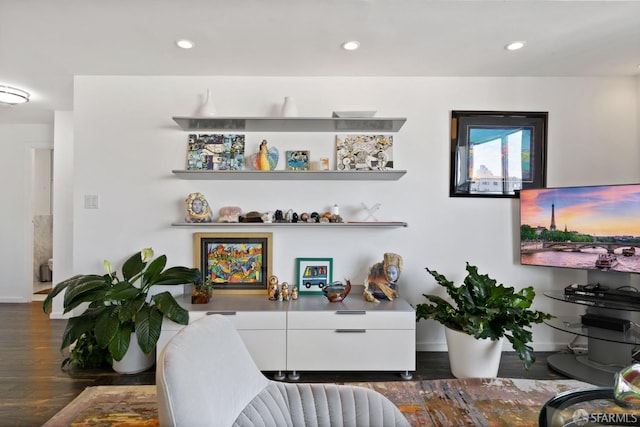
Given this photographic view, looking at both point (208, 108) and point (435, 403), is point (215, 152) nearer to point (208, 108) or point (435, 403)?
point (208, 108)

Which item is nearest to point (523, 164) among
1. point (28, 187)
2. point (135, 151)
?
point (135, 151)

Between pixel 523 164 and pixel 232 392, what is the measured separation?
2.82m

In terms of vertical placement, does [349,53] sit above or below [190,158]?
above

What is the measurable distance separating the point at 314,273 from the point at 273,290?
39cm

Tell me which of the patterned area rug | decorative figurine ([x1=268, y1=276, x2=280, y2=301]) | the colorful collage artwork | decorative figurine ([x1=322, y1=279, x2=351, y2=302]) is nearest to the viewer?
the patterned area rug

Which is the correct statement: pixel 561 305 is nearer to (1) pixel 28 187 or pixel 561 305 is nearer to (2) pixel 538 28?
(2) pixel 538 28

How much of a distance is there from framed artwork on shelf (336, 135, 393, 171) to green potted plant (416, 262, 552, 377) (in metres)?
1.07

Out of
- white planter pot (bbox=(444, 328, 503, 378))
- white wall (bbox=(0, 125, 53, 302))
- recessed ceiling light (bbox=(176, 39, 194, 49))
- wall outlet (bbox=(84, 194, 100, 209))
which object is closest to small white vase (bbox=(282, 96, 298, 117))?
recessed ceiling light (bbox=(176, 39, 194, 49))

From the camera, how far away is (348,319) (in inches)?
90.4

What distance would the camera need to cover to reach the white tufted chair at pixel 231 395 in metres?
0.94

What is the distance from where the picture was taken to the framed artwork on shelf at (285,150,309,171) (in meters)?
2.76

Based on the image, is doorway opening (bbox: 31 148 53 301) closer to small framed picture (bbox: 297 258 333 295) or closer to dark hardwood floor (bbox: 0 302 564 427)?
dark hardwood floor (bbox: 0 302 564 427)

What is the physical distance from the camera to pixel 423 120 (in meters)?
2.79

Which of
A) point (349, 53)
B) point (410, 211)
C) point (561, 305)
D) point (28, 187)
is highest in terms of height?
point (349, 53)
